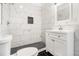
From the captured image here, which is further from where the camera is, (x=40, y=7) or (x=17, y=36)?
(x=40, y=7)

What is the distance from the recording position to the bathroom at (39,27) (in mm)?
1065

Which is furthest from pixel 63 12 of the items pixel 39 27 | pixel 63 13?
pixel 39 27

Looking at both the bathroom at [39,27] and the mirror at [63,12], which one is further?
the mirror at [63,12]

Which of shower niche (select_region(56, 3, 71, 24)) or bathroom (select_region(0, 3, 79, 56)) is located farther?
shower niche (select_region(56, 3, 71, 24))

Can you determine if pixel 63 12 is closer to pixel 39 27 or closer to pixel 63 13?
pixel 63 13

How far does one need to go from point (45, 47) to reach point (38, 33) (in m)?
0.39

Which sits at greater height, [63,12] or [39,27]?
[63,12]

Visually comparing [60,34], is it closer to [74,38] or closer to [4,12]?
[74,38]

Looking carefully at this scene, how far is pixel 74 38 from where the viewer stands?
1.15 metres

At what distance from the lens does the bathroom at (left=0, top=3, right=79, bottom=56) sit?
3.50ft

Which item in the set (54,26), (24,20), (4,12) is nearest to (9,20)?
(4,12)

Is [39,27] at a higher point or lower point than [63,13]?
lower

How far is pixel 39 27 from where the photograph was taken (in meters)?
1.55

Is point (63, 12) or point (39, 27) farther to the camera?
point (39, 27)
